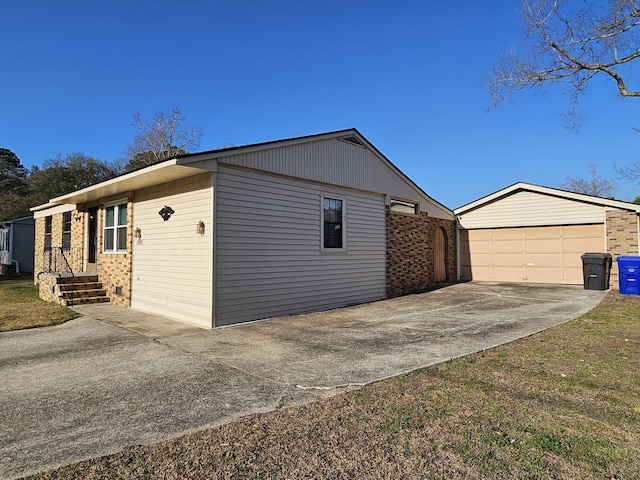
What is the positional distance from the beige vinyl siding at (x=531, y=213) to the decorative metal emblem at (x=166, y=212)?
506 inches

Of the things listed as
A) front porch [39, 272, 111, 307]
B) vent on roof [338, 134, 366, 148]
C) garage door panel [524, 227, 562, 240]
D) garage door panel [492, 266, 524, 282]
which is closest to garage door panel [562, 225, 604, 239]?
garage door panel [524, 227, 562, 240]

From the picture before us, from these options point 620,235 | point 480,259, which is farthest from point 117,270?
point 620,235

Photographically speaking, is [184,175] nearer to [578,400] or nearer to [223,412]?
[223,412]

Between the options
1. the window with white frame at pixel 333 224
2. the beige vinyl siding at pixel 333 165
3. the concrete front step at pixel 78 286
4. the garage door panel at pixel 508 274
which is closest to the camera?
the beige vinyl siding at pixel 333 165

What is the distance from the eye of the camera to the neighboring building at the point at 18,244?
2302cm

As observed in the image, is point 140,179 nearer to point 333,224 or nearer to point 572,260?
point 333,224

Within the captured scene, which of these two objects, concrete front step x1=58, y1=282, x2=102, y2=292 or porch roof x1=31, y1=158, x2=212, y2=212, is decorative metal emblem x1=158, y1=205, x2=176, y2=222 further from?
concrete front step x1=58, y1=282, x2=102, y2=292

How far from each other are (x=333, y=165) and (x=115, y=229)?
674 centimetres

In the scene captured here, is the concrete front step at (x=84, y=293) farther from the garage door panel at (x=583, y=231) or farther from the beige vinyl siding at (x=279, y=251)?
the garage door panel at (x=583, y=231)

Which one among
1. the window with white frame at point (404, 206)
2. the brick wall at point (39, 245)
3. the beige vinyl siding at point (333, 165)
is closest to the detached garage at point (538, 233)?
the window with white frame at point (404, 206)

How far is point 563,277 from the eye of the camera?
14453mm

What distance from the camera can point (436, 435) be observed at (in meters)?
3.03

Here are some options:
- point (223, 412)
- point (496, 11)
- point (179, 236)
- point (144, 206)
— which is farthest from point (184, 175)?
point (496, 11)

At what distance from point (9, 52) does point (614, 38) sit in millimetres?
16976
